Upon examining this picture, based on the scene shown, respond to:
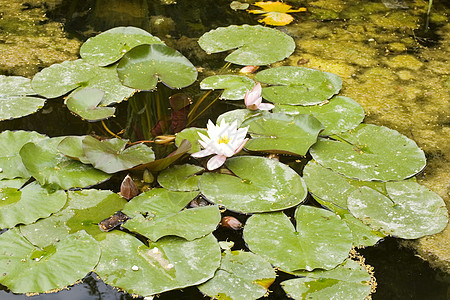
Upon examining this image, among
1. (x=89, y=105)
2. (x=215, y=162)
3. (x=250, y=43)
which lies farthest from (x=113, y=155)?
(x=250, y=43)

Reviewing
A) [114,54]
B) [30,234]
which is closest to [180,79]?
[114,54]

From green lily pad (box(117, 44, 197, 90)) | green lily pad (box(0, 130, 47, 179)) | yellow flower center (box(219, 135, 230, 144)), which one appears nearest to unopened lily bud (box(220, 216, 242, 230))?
yellow flower center (box(219, 135, 230, 144))

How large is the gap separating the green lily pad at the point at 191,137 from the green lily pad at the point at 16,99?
75 cm

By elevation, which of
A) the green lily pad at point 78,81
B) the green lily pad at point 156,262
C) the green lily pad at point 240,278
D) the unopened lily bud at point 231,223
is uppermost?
the green lily pad at point 78,81

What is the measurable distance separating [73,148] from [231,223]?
0.73 meters

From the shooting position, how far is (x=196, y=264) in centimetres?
165

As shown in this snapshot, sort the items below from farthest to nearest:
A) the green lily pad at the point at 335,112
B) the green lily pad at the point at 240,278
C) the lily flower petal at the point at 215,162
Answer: the green lily pad at the point at 335,112 → the lily flower petal at the point at 215,162 → the green lily pad at the point at 240,278

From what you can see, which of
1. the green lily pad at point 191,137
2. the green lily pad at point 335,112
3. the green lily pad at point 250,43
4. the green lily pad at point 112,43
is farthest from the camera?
the green lily pad at point 250,43

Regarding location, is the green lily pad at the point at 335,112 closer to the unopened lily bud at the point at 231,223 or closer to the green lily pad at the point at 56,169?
the unopened lily bud at the point at 231,223

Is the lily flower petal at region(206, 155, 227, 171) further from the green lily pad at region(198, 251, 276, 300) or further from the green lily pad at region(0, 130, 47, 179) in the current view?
the green lily pad at region(0, 130, 47, 179)

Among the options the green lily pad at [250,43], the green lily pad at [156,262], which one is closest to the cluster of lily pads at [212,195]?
the green lily pad at [156,262]

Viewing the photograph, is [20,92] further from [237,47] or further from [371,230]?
[371,230]

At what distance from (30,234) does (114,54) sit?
1.28 m

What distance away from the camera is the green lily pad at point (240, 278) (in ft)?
5.18
